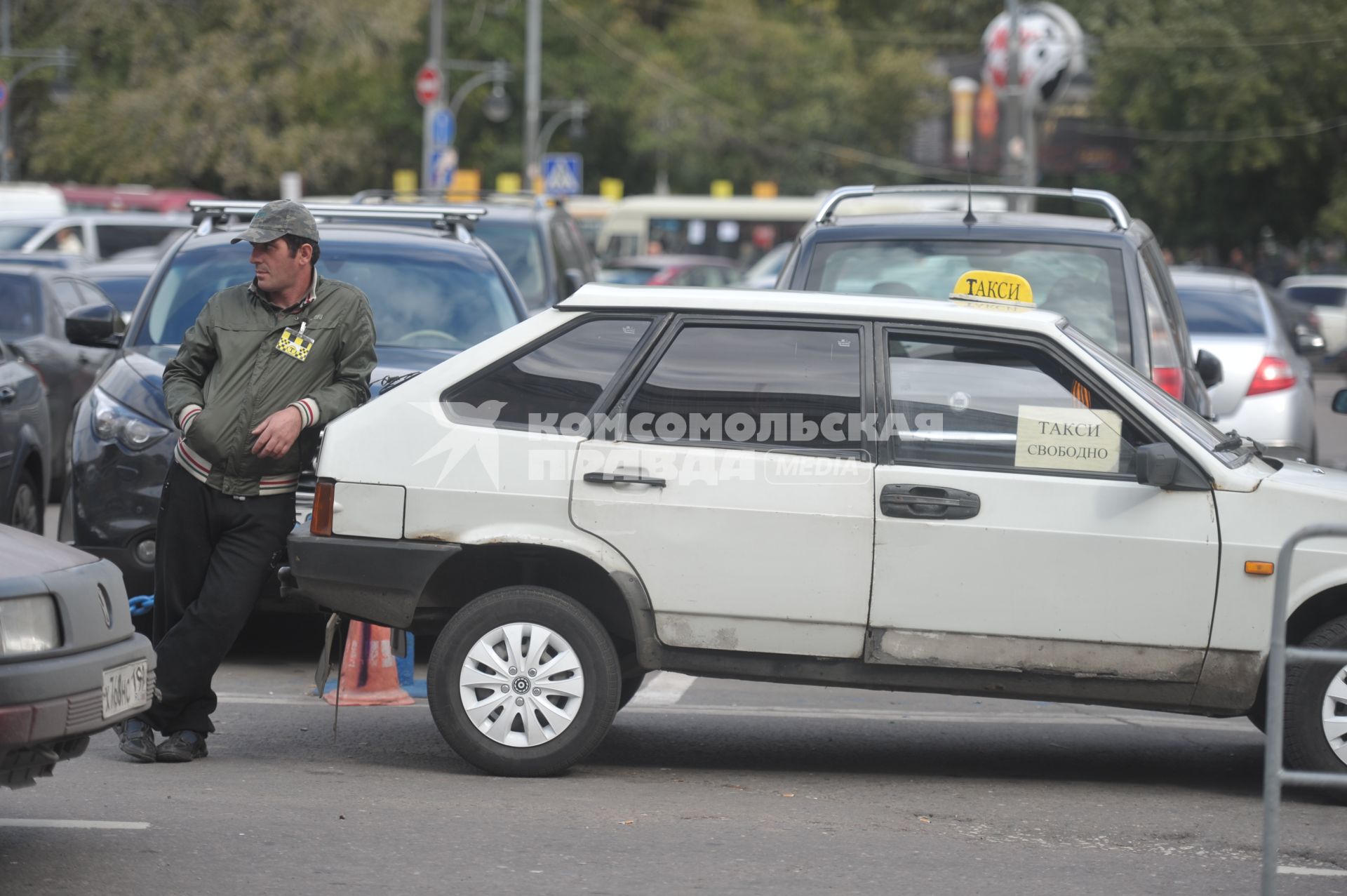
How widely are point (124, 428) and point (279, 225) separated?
1.96 meters

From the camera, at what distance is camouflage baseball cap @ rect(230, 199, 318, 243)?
627 centimetres

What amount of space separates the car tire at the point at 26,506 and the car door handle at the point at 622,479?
4.37m

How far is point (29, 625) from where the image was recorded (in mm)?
4684

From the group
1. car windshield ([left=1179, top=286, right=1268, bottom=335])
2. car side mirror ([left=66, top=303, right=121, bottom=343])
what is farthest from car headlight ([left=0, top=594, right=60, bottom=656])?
car windshield ([left=1179, top=286, right=1268, bottom=335])

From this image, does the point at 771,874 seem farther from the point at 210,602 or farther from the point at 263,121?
the point at 263,121

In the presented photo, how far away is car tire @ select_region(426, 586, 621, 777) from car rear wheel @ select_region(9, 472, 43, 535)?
4.10m

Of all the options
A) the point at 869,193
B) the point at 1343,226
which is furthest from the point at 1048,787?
the point at 1343,226

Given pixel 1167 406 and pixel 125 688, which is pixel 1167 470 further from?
pixel 125 688

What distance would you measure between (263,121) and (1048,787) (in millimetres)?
42587

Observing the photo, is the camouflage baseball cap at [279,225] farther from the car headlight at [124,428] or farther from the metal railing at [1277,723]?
the metal railing at [1277,723]

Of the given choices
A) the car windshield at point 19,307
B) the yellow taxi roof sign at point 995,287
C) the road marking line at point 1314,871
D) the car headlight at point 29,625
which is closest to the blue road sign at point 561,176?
the car windshield at point 19,307

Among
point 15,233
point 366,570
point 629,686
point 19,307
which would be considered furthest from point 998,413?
point 15,233

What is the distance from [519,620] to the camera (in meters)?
6.13

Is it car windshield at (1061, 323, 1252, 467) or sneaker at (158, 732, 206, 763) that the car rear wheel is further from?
car windshield at (1061, 323, 1252, 467)
